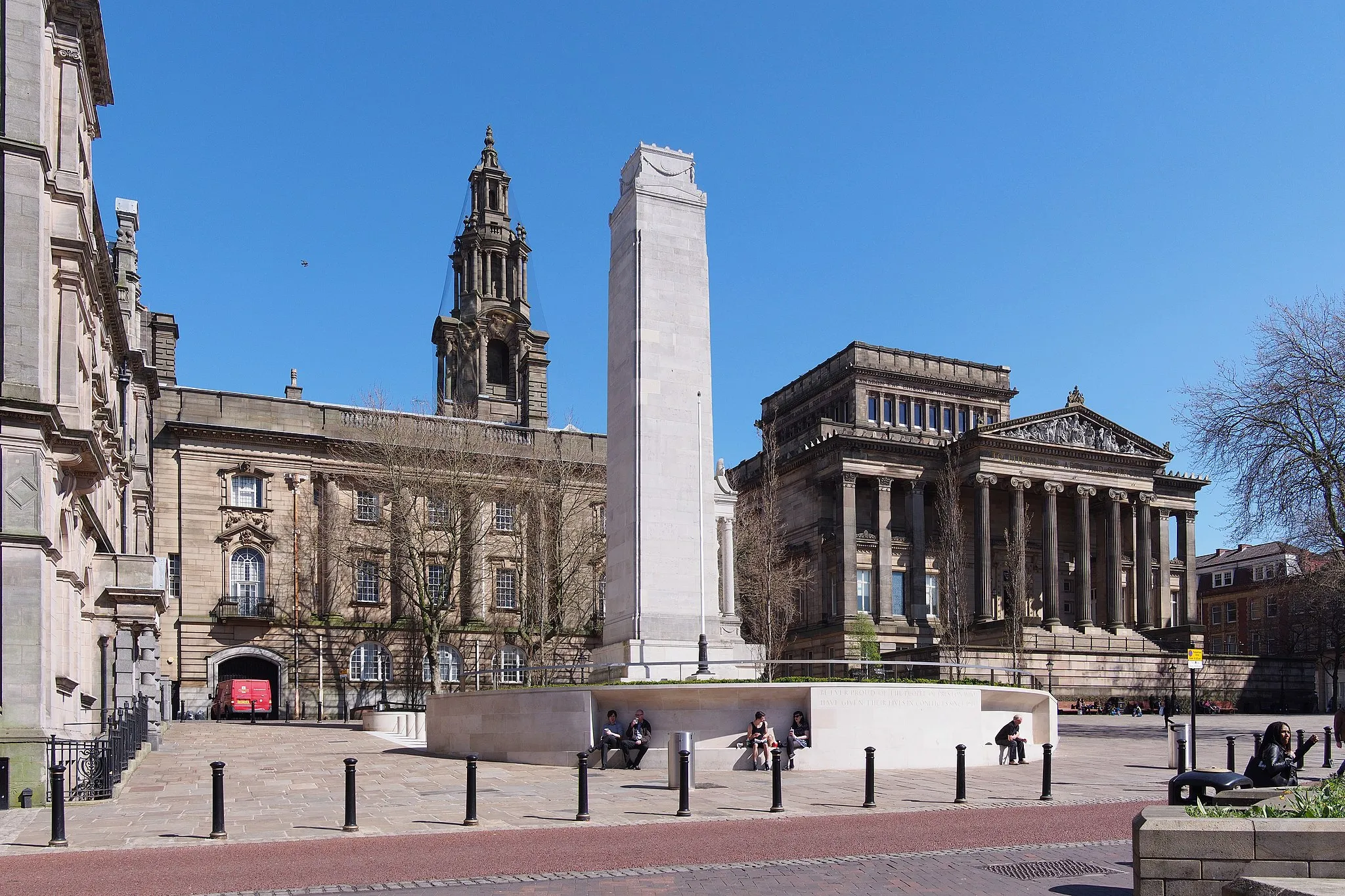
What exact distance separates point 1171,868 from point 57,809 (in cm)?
1301

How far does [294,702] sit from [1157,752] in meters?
43.0

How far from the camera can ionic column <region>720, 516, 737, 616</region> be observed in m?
31.4

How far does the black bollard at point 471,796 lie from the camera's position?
16609 mm

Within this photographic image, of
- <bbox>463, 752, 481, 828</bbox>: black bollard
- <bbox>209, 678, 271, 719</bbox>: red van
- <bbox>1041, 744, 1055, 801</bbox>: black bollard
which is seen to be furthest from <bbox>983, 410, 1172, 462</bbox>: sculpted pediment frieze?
<bbox>463, 752, 481, 828</bbox>: black bollard

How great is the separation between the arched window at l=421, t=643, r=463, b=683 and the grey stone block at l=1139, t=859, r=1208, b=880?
57887 millimetres

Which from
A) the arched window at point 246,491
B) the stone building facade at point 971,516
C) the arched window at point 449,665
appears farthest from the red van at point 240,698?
the stone building facade at point 971,516

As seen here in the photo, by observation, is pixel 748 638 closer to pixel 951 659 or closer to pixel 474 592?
pixel 951 659

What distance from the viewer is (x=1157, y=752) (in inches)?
1256

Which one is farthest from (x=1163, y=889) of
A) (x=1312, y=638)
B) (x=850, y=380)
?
(x=1312, y=638)

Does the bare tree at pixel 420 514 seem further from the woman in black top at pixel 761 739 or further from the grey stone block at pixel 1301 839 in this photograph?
the grey stone block at pixel 1301 839

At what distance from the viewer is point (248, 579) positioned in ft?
205

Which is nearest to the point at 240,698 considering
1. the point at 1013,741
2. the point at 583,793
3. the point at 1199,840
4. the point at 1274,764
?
the point at 1013,741

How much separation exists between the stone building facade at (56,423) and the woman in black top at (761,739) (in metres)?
12.6

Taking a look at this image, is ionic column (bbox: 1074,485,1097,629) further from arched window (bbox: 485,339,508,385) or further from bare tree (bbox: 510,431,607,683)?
arched window (bbox: 485,339,508,385)
